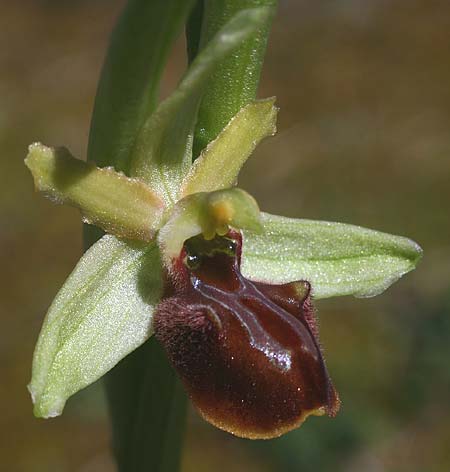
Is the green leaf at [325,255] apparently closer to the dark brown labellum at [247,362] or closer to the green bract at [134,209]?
the green bract at [134,209]

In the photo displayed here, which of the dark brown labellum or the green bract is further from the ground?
the green bract

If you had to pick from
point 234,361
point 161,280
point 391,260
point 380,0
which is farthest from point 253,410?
point 380,0

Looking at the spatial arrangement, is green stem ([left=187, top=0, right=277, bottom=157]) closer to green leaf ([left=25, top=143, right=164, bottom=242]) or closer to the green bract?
the green bract

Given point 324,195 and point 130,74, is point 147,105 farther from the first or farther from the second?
point 324,195

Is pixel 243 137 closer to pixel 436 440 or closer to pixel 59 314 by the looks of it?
pixel 59 314

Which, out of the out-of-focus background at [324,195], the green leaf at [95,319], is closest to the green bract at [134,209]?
the green leaf at [95,319]

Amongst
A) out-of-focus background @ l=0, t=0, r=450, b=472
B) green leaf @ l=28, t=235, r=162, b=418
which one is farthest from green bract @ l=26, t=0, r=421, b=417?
out-of-focus background @ l=0, t=0, r=450, b=472

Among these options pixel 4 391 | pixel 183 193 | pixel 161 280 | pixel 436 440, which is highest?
pixel 183 193
